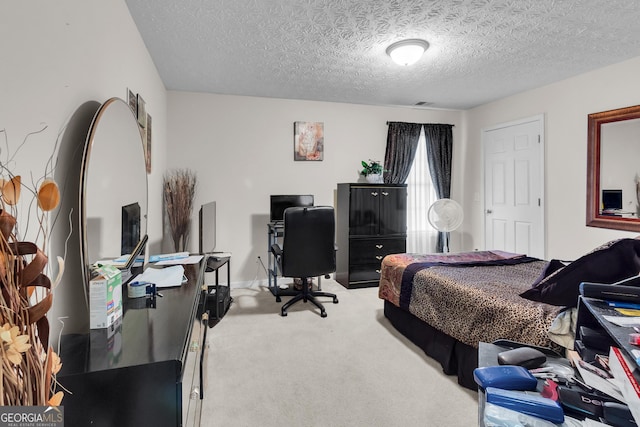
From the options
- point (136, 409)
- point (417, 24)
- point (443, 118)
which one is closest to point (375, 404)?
point (136, 409)

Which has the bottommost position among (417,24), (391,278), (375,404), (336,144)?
(375,404)

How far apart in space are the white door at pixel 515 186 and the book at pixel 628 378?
3834mm

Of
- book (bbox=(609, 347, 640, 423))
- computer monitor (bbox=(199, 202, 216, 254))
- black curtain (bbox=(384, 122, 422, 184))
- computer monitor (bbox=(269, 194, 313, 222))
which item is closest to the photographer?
book (bbox=(609, 347, 640, 423))

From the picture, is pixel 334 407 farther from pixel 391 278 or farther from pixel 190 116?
pixel 190 116

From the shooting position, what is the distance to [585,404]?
841 mm

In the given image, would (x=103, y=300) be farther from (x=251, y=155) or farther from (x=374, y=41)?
(x=251, y=155)

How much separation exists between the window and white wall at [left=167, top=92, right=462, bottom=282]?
82 cm

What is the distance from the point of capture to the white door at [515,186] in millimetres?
4117

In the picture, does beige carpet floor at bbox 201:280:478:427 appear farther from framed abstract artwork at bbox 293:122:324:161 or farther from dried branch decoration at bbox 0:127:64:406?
framed abstract artwork at bbox 293:122:324:161

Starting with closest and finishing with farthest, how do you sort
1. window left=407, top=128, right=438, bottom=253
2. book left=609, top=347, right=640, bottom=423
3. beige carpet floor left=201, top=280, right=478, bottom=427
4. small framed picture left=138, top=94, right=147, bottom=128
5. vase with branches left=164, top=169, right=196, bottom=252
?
book left=609, top=347, right=640, bottom=423 → beige carpet floor left=201, top=280, right=478, bottom=427 → small framed picture left=138, top=94, right=147, bottom=128 → vase with branches left=164, top=169, right=196, bottom=252 → window left=407, top=128, right=438, bottom=253

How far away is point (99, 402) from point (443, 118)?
5.37m

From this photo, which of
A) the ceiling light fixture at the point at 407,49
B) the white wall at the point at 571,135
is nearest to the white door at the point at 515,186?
the white wall at the point at 571,135

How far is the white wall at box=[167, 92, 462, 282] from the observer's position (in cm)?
417

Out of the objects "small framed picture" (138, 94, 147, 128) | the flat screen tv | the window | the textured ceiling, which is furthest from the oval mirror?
the window
